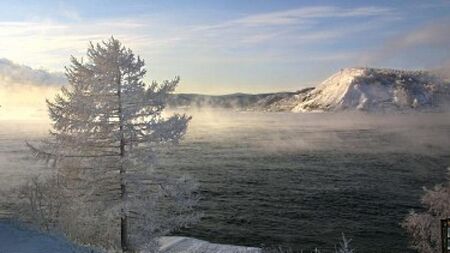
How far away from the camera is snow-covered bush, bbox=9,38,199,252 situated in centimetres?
2466

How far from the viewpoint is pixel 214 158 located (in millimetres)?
94312

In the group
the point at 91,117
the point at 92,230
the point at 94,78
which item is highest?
the point at 94,78

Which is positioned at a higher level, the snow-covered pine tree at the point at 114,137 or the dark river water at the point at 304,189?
the snow-covered pine tree at the point at 114,137

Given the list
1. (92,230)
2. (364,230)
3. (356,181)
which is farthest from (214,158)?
(92,230)

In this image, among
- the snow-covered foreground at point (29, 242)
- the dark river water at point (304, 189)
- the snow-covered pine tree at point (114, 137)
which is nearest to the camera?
the snow-covered foreground at point (29, 242)

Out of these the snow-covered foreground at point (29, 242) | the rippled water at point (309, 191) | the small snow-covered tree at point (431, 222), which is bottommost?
the rippled water at point (309, 191)

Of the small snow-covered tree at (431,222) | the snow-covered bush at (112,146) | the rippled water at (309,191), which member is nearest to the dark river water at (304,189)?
the rippled water at (309,191)

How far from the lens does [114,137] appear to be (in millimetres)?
24844

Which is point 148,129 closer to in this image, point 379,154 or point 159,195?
point 159,195

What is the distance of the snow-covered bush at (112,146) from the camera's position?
24656 millimetres

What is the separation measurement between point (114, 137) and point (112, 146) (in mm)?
996

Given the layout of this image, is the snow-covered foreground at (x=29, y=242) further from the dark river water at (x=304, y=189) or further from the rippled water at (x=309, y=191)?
the rippled water at (x=309, y=191)

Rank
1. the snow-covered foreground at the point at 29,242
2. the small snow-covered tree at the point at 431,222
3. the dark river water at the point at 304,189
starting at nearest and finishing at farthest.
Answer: the snow-covered foreground at the point at 29,242
the small snow-covered tree at the point at 431,222
the dark river water at the point at 304,189

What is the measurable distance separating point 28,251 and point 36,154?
8734mm
